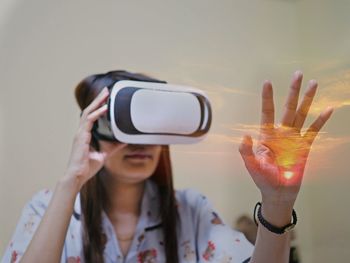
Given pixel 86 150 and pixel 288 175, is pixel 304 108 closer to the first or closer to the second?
pixel 288 175

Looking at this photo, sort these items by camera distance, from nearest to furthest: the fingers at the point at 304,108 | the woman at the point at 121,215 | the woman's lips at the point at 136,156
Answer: the fingers at the point at 304,108, the woman at the point at 121,215, the woman's lips at the point at 136,156

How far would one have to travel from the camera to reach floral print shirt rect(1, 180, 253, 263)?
64cm

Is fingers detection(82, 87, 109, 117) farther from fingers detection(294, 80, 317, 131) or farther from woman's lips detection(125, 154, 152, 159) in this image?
fingers detection(294, 80, 317, 131)

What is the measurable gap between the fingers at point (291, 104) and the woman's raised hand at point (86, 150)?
0.30 metres

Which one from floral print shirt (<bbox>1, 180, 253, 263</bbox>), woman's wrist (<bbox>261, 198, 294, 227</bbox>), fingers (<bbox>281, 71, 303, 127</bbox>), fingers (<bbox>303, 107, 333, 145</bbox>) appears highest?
fingers (<bbox>281, 71, 303, 127</bbox>)

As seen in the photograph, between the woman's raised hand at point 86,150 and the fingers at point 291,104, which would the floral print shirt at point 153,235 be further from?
the fingers at point 291,104

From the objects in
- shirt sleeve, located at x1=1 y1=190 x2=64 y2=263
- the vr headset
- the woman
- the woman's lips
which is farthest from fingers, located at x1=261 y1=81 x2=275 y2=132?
shirt sleeve, located at x1=1 y1=190 x2=64 y2=263

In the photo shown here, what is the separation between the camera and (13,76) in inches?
29.8

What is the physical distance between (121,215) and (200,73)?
316 millimetres

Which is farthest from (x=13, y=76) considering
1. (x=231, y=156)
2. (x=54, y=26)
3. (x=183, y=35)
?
(x=231, y=156)

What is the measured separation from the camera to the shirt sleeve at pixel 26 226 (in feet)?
2.10

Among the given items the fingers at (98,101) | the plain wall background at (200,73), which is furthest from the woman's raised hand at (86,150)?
the plain wall background at (200,73)

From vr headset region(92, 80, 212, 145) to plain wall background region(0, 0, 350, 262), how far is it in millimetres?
30

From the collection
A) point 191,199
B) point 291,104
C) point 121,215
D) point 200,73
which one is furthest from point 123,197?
point 291,104
